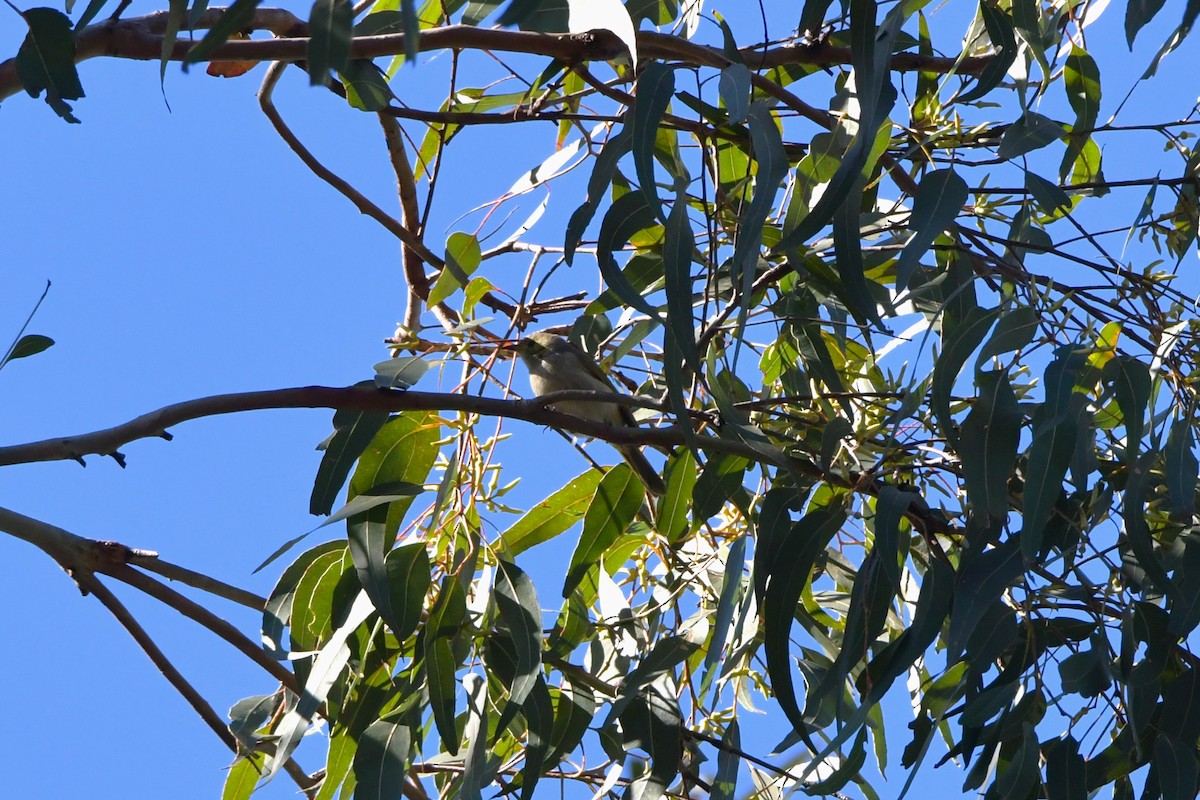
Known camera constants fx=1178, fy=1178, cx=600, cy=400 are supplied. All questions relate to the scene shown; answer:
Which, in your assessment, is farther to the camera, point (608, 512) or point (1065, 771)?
point (608, 512)

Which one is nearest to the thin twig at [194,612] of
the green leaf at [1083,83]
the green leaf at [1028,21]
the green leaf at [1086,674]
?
the green leaf at [1086,674]

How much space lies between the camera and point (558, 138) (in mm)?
2969

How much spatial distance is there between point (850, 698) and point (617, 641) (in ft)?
1.91

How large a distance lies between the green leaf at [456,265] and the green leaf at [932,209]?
3.06ft

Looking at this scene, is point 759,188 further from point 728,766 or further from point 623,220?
point 728,766

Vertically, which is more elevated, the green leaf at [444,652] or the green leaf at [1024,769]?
the green leaf at [444,652]

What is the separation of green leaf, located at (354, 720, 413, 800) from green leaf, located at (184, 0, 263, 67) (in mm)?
1348

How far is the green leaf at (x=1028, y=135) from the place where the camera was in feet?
6.50

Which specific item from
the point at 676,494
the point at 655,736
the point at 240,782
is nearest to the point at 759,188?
the point at 676,494

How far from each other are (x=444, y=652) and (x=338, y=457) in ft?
1.34

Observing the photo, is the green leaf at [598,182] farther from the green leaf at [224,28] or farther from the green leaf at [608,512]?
the green leaf at [224,28]

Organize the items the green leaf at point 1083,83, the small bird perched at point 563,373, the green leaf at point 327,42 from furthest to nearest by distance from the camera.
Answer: the small bird perched at point 563,373 < the green leaf at point 1083,83 < the green leaf at point 327,42

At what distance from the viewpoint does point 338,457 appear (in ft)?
6.85

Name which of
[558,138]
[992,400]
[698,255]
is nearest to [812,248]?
[698,255]
